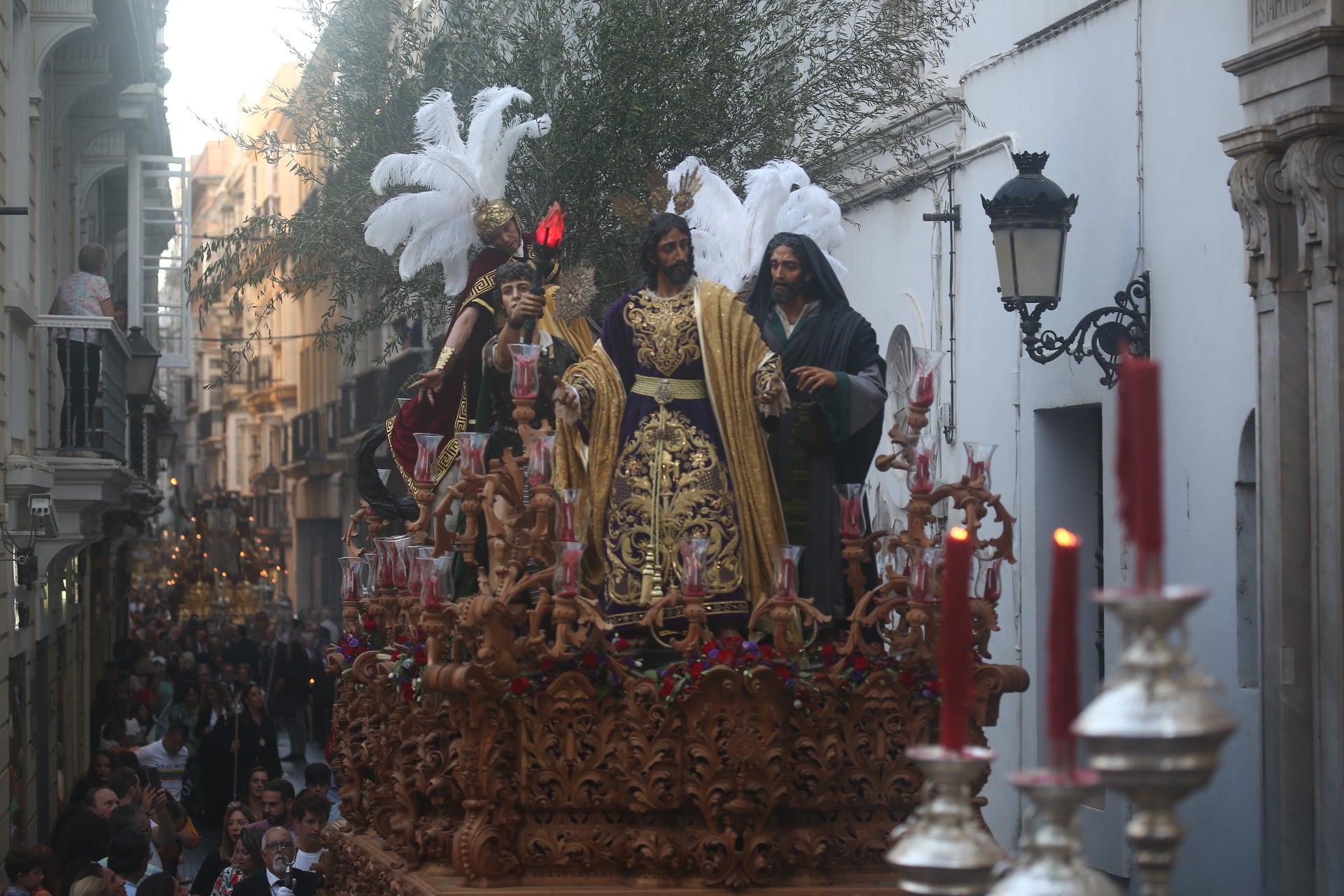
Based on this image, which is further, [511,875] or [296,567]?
[296,567]

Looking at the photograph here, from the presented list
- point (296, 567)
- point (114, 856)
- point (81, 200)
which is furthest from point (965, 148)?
point (296, 567)

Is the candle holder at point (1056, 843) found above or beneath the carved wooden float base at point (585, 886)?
above

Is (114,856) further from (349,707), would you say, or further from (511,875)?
(511,875)

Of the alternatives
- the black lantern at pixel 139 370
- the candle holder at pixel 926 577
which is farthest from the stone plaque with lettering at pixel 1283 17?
the black lantern at pixel 139 370

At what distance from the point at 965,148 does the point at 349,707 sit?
5.76 meters

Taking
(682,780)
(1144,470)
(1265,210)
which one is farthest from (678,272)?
(1144,470)

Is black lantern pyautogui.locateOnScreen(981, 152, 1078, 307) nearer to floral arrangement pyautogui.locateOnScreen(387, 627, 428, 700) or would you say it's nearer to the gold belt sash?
the gold belt sash

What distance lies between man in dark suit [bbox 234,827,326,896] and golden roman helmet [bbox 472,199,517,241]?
255cm

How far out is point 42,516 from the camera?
38.4 feet

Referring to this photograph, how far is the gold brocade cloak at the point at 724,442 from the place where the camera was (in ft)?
20.1

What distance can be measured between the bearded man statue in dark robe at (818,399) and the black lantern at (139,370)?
11.9 m

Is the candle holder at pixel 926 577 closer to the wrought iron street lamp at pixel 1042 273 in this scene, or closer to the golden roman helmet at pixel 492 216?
the golden roman helmet at pixel 492 216

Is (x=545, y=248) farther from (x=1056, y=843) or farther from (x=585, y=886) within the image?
(x=1056, y=843)

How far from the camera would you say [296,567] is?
4659cm
